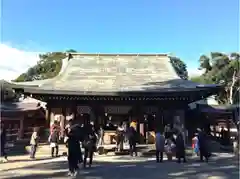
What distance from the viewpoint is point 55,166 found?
9773 mm

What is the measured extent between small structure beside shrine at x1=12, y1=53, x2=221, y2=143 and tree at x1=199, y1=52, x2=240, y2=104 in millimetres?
20380

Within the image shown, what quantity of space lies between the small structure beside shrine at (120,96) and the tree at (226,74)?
2038 cm

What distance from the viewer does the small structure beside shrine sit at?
44.9 ft

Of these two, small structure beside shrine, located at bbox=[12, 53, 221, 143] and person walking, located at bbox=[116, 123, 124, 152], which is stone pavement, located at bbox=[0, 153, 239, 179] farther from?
small structure beside shrine, located at bbox=[12, 53, 221, 143]

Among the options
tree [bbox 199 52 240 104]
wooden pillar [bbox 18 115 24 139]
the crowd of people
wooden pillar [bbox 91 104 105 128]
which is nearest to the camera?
the crowd of people

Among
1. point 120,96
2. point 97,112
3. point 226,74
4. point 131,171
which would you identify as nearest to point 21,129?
point 97,112

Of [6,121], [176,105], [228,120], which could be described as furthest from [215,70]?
[6,121]

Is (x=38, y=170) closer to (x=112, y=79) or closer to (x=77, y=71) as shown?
(x=112, y=79)

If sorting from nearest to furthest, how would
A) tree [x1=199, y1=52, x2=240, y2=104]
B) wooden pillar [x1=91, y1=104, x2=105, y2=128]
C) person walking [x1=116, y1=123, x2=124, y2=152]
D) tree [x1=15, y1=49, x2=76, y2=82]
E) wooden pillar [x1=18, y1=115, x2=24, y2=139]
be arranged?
1. person walking [x1=116, y1=123, x2=124, y2=152]
2. wooden pillar [x1=91, y1=104, x2=105, y2=128]
3. wooden pillar [x1=18, y1=115, x2=24, y2=139]
4. tree [x1=199, y1=52, x2=240, y2=104]
5. tree [x1=15, y1=49, x2=76, y2=82]

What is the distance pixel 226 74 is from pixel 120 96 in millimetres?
26015

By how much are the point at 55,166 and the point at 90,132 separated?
1.97 meters

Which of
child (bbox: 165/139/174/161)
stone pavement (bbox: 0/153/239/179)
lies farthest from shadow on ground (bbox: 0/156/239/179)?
child (bbox: 165/139/174/161)

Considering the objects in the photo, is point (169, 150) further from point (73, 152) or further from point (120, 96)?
point (73, 152)

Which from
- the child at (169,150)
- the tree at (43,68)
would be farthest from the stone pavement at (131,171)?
the tree at (43,68)
